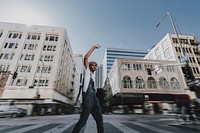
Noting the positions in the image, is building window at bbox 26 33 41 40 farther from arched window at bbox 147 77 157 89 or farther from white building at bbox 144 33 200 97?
white building at bbox 144 33 200 97

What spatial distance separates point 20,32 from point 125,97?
29.9m

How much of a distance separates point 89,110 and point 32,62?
88.5 feet

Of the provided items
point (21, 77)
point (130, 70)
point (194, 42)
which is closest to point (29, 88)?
point (21, 77)

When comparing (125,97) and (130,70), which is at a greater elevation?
(130,70)

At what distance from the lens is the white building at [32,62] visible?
22.1 m

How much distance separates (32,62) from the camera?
81.9 ft

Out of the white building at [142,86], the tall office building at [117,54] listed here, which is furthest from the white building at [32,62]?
the tall office building at [117,54]

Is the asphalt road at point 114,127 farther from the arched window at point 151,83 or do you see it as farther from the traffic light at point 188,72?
the arched window at point 151,83

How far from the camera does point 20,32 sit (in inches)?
1113

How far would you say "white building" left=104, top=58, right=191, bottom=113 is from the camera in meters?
24.7

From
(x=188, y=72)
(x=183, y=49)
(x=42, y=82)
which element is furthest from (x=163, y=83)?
Result: (x=42, y=82)

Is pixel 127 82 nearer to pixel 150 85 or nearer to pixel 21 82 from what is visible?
pixel 150 85

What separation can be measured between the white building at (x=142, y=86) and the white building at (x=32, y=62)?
1315cm

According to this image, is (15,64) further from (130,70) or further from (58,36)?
(130,70)
